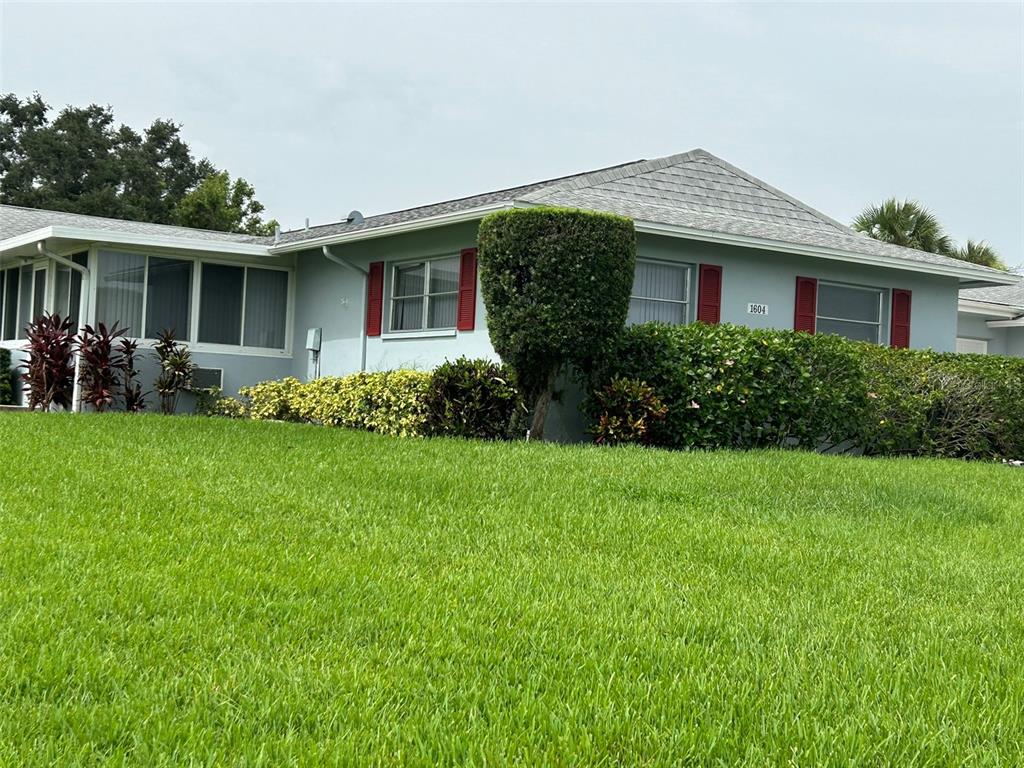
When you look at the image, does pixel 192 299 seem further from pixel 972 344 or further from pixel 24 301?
pixel 972 344

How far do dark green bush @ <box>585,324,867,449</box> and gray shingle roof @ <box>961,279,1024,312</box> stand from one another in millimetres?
10624

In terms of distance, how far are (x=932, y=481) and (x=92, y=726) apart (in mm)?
8400

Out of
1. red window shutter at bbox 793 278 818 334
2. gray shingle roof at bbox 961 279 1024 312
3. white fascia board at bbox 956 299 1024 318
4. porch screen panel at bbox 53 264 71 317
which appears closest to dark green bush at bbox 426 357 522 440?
red window shutter at bbox 793 278 818 334

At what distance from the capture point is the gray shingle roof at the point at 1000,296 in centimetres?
2286

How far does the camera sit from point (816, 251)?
15.3 meters

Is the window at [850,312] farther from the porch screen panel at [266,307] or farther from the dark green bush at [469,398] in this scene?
the porch screen panel at [266,307]

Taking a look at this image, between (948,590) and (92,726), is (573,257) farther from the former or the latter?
(92,726)

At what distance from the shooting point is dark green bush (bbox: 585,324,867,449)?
490 inches

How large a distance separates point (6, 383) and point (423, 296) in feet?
28.8

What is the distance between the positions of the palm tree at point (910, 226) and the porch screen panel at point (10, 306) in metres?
18.4

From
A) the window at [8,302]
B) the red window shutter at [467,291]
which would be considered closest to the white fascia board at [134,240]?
the window at [8,302]

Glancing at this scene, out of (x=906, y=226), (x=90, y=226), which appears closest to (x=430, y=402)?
(x=90, y=226)

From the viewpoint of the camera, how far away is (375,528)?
258 inches

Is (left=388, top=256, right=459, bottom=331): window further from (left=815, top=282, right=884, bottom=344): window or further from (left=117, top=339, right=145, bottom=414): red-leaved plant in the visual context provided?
(left=815, top=282, right=884, bottom=344): window
